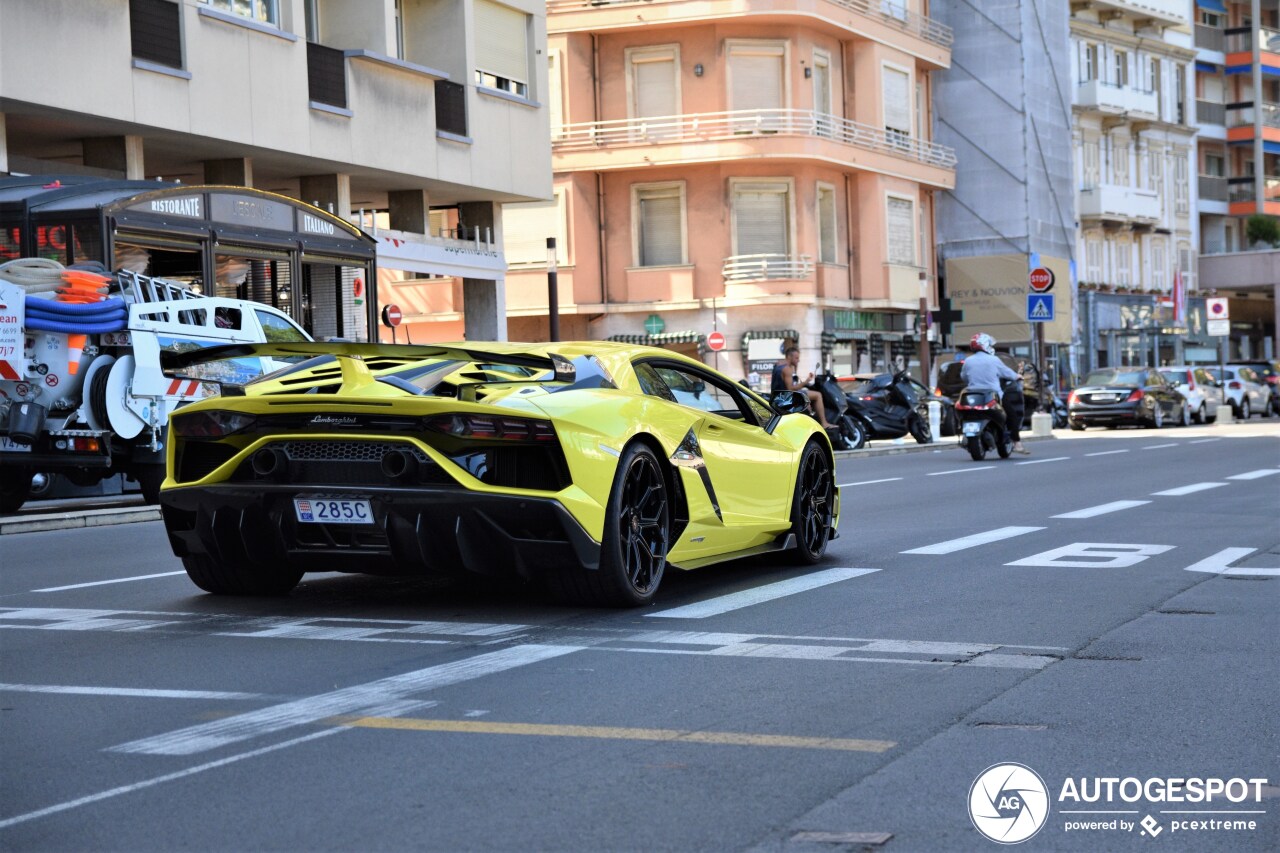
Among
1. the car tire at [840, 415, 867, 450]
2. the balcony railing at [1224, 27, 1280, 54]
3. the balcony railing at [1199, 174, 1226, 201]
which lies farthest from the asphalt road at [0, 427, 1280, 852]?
the balcony railing at [1224, 27, 1280, 54]

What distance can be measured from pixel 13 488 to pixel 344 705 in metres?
12.3

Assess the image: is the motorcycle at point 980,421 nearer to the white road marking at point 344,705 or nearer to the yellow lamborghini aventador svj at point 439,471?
the yellow lamborghini aventador svj at point 439,471

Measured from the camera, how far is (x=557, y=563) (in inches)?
336

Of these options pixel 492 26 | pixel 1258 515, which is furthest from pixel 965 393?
pixel 492 26

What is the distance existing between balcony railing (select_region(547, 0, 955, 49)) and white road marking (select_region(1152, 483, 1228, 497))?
104 feet

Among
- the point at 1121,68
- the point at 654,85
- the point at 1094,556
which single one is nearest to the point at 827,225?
the point at 654,85

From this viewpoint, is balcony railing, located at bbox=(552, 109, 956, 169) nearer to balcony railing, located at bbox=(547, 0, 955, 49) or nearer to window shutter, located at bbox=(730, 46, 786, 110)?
window shutter, located at bbox=(730, 46, 786, 110)

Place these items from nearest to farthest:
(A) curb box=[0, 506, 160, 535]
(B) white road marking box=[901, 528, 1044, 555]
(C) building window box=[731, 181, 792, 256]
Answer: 1. (B) white road marking box=[901, 528, 1044, 555]
2. (A) curb box=[0, 506, 160, 535]
3. (C) building window box=[731, 181, 792, 256]

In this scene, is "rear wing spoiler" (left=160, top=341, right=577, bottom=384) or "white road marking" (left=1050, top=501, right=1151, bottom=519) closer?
"rear wing spoiler" (left=160, top=341, right=577, bottom=384)

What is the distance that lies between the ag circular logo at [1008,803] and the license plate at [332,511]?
3.86m

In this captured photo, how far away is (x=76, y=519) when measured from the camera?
16.6 metres

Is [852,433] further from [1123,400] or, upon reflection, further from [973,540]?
[973,540]

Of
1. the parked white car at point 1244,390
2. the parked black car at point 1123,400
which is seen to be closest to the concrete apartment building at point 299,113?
the parked black car at point 1123,400

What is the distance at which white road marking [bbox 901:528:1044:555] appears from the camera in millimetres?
12367
